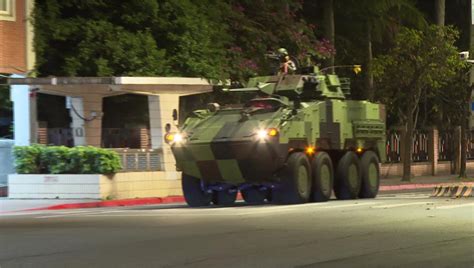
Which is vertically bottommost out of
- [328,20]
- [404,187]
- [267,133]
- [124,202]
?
[404,187]

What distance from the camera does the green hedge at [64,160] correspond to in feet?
64.6

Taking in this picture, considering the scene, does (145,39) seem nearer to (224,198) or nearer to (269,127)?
(224,198)

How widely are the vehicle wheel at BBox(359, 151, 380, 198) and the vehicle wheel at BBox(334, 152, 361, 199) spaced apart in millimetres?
365

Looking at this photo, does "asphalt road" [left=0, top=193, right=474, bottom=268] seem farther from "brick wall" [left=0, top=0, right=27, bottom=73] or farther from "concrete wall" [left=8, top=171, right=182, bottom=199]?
"brick wall" [left=0, top=0, right=27, bottom=73]

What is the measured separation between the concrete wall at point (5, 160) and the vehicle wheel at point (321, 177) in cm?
1008

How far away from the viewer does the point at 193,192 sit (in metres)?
17.0

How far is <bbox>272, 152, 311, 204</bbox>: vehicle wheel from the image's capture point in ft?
52.1

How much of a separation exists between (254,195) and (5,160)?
9004mm

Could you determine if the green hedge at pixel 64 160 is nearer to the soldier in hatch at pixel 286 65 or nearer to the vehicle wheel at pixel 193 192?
the vehicle wheel at pixel 193 192

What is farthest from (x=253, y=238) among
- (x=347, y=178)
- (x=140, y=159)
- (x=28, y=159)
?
(x=28, y=159)

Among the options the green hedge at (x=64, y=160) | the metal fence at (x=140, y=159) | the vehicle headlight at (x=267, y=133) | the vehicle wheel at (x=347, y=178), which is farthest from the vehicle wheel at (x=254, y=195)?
the metal fence at (x=140, y=159)

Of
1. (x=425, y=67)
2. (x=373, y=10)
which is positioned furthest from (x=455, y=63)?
(x=373, y=10)

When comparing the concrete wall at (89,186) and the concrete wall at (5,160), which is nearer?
the concrete wall at (89,186)

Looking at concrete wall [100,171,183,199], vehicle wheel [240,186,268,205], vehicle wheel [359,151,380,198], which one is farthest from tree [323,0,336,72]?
vehicle wheel [240,186,268,205]
